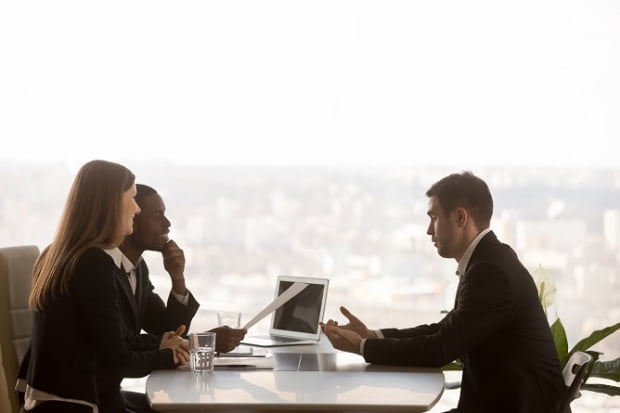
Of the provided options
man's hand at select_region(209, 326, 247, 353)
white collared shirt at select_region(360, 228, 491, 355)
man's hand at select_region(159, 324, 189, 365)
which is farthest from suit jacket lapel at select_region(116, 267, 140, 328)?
white collared shirt at select_region(360, 228, 491, 355)

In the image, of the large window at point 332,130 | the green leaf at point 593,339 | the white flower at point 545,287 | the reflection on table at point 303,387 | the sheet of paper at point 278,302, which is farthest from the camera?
the large window at point 332,130

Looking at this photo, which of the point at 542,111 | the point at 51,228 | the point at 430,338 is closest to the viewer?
the point at 430,338

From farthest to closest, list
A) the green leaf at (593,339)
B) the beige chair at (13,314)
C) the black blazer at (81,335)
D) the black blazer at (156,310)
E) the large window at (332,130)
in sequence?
the large window at (332,130) < the green leaf at (593,339) < the black blazer at (156,310) < the beige chair at (13,314) < the black blazer at (81,335)

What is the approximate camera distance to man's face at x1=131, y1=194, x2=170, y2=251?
138 inches

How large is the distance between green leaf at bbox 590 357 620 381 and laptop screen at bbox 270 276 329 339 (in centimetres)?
119

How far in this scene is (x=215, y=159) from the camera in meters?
5.01

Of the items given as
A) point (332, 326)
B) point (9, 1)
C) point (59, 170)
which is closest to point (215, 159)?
point (59, 170)

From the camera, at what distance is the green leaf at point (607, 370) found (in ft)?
13.0

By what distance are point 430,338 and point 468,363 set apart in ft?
0.50

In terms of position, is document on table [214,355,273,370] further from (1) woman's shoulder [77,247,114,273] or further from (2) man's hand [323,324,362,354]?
(1) woman's shoulder [77,247,114,273]

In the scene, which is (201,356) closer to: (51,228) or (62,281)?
(62,281)

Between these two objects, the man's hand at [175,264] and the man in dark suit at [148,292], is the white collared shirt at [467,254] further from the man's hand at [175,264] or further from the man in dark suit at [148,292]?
the man's hand at [175,264]

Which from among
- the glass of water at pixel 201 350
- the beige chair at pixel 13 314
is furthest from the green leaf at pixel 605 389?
the beige chair at pixel 13 314

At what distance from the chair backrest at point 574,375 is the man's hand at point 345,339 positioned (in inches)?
25.1
